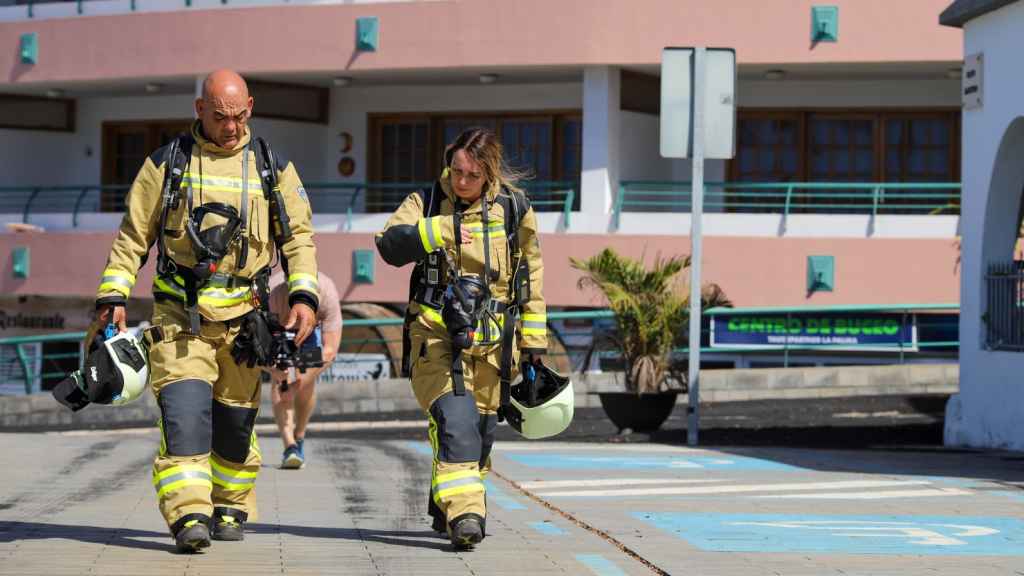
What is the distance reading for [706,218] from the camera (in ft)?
94.1

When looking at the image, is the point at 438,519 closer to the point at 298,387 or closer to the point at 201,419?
the point at 201,419

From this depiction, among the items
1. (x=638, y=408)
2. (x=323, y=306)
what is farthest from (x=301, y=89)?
(x=323, y=306)

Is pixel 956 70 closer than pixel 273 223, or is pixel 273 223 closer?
pixel 273 223

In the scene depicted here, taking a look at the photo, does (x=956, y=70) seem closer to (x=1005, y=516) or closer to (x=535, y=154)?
(x=535, y=154)

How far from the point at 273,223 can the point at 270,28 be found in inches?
882

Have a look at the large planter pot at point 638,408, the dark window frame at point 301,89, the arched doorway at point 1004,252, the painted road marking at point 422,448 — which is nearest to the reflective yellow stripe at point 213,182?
the painted road marking at point 422,448

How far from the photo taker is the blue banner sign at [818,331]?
25234mm

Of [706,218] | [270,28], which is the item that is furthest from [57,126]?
[706,218]

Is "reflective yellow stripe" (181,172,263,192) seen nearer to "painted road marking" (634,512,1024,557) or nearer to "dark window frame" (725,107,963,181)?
"painted road marking" (634,512,1024,557)

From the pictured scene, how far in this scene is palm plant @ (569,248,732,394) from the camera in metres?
17.7

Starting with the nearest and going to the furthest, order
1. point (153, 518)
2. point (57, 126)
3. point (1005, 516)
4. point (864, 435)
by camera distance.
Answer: point (153, 518)
point (1005, 516)
point (864, 435)
point (57, 126)

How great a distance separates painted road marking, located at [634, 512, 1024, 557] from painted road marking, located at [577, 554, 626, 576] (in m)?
0.67

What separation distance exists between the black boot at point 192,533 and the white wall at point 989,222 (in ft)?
30.5

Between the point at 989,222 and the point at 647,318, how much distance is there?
10.8ft
